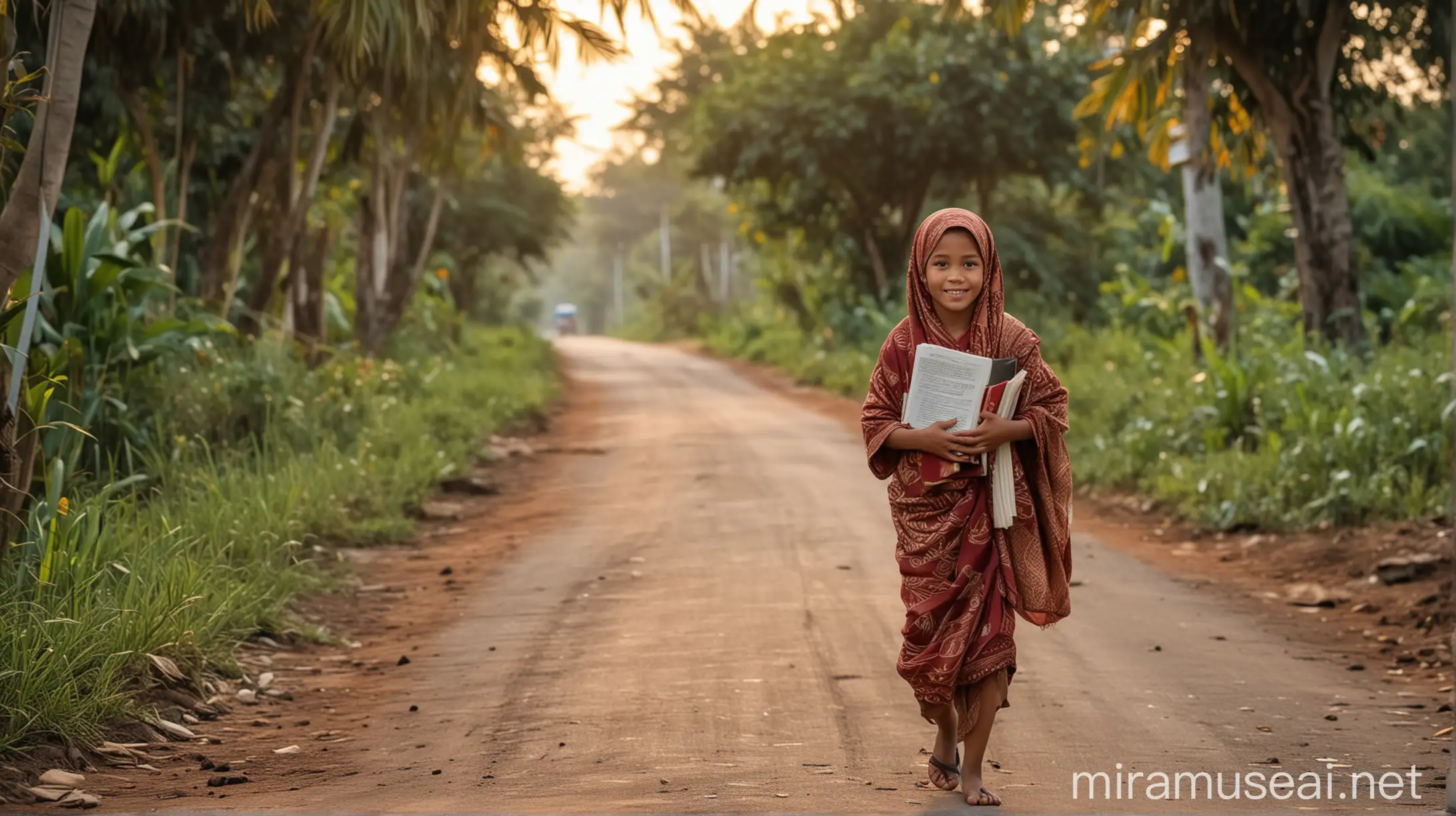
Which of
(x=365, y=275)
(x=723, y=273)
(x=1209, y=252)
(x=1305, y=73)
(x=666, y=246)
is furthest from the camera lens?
(x=666, y=246)

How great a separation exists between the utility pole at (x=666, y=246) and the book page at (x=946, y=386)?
249 ft

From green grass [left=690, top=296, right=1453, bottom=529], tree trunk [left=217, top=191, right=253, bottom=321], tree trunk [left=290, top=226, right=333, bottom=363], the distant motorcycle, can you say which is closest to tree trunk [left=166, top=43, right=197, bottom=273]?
tree trunk [left=217, top=191, right=253, bottom=321]

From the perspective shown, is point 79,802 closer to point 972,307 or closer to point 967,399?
point 967,399

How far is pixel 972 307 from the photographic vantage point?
14.8ft

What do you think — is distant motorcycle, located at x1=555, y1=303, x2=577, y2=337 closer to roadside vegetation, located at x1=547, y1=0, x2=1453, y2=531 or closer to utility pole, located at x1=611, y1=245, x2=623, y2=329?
utility pole, located at x1=611, y1=245, x2=623, y2=329

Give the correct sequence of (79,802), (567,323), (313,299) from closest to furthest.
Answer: (79,802) < (313,299) < (567,323)

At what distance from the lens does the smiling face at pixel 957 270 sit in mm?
4395

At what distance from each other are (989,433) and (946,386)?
183mm

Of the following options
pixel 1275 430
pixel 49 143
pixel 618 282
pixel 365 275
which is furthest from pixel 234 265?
pixel 618 282

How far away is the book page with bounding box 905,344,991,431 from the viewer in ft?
14.3

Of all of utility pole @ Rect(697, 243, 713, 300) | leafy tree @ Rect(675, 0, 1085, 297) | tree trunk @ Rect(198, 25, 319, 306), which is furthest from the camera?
utility pole @ Rect(697, 243, 713, 300)

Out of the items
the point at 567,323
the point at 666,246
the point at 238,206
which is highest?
the point at 666,246

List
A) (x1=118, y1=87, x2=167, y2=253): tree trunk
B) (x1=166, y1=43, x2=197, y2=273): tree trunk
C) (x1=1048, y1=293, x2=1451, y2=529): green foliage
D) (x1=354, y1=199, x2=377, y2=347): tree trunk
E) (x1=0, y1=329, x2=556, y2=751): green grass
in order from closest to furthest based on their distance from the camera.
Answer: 1. (x1=0, y1=329, x2=556, y2=751): green grass
2. (x1=1048, y1=293, x2=1451, y2=529): green foliage
3. (x1=166, y1=43, x2=197, y2=273): tree trunk
4. (x1=118, y1=87, x2=167, y2=253): tree trunk
5. (x1=354, y1=199, x2=377, y2=347): tree trunk

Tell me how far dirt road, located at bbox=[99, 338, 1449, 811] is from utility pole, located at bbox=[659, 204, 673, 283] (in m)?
72.1
